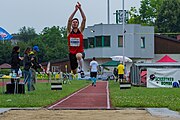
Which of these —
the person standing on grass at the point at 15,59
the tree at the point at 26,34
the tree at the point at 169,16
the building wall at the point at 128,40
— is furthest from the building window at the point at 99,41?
the tree at the point at 26,34

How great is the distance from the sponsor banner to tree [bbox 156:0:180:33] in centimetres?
5464

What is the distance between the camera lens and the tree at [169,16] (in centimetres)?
8538

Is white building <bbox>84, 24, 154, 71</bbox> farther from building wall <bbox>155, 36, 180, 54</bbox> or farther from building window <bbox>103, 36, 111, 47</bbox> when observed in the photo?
building wall <bbox>155, 36, 180, 54</bbox>

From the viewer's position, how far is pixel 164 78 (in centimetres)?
3189

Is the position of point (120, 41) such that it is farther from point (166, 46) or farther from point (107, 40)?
point (166, 46)

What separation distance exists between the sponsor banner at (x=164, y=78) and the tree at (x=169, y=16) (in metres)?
54.6

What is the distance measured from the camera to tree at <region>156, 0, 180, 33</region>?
8538 cm

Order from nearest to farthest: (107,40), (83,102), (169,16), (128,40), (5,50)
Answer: (83,102) < (128,40) < (107,40) < (5,50) < (169,16)

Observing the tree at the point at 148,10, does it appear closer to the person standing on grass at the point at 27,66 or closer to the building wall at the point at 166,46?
the building wall at the point at 166,46

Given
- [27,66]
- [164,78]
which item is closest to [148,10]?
[164,78]

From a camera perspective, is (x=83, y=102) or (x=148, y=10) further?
(x=148, y=10)

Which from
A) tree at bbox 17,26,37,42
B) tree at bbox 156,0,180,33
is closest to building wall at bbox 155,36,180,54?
tree at bbox 156,0,180,33

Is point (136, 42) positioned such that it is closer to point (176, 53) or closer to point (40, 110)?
point (176, 53)

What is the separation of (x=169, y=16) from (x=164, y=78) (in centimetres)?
5572
